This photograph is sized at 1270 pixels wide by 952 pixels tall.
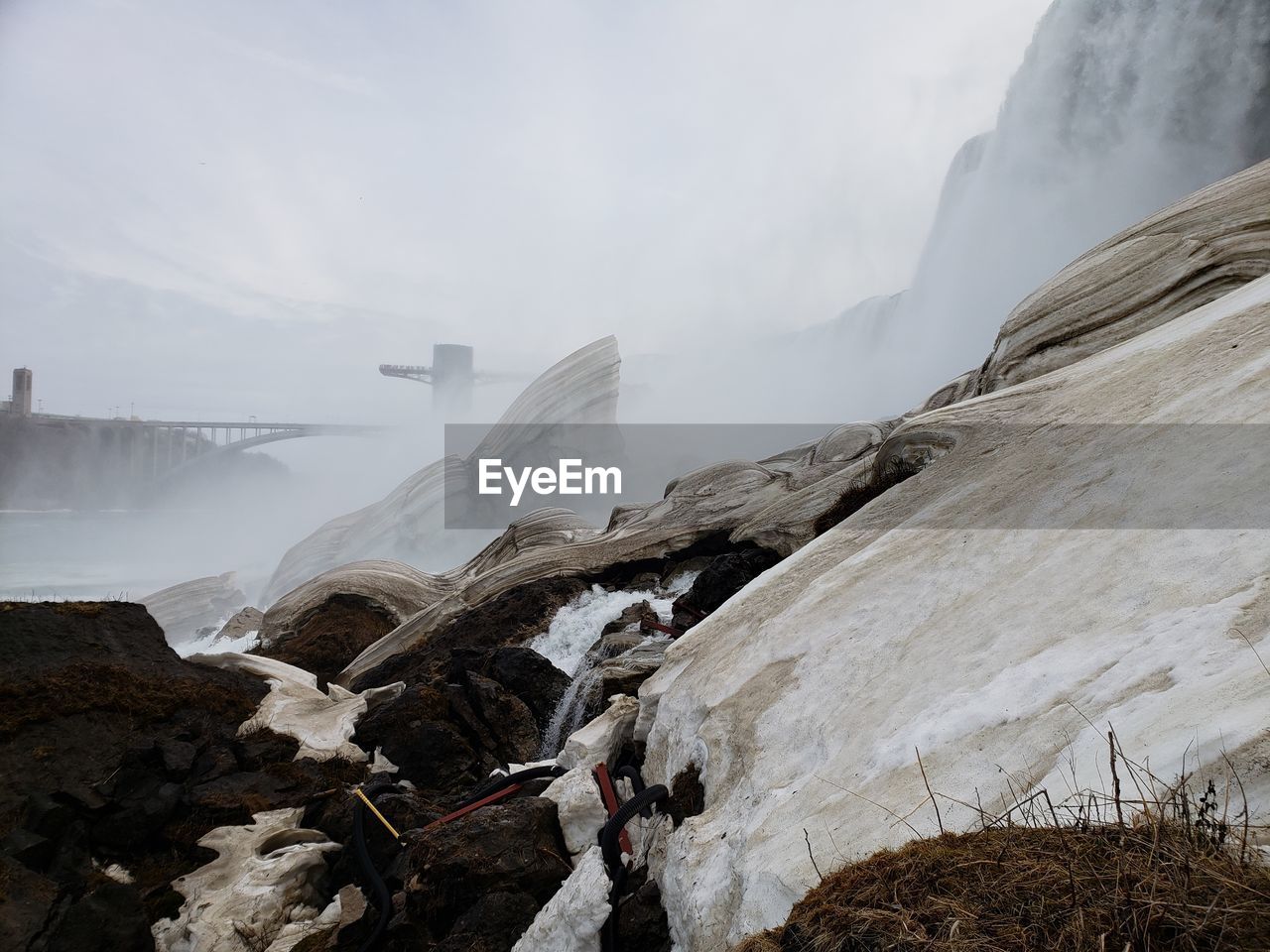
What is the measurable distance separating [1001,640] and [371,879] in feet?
15.2

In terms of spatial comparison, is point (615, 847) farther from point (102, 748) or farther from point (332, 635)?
point (332, 635)

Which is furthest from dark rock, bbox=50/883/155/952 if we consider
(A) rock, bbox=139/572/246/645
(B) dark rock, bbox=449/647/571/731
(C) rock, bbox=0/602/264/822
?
(A) rock, bbox=139/572/246/645

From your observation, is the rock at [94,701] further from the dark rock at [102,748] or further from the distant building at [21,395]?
the distant building at [21,395]

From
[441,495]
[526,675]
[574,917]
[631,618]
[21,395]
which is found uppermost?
[21,395]

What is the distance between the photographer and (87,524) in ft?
208

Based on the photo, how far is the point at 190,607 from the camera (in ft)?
105

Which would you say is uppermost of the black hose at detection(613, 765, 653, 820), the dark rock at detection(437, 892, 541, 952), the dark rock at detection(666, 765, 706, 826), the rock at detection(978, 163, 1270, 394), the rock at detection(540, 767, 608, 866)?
the rock at detection(978, 163, 1270, 394)

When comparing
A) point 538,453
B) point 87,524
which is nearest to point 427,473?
point 538,453

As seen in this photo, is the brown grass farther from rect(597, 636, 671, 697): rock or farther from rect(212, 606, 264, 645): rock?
rect(212, 606, 264, 645): rock

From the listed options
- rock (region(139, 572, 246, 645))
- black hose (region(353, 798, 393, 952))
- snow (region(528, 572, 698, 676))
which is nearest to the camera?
black hose (region(353, 798, 393, 952))

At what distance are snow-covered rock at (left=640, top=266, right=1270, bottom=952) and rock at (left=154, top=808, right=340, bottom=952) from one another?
10.1 ft

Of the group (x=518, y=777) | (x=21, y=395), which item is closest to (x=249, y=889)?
(x=518, y=777)

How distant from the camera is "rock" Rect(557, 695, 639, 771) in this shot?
5.60m

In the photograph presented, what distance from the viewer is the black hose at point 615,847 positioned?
12.8ft
